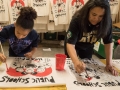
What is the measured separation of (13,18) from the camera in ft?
8.16

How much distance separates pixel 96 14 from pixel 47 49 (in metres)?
1.97

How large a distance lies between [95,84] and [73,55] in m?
0.23

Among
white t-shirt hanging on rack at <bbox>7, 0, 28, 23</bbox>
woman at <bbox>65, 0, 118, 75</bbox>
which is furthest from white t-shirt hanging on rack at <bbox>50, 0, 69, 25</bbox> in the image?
woman at <bbox>65, 0, 118, 75</bbox>

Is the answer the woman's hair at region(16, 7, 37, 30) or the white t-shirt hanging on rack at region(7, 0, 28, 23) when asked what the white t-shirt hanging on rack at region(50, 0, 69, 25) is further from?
the woman's hair at region(16, 7, 37, 30)

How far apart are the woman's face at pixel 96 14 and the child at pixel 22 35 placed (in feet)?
1.33

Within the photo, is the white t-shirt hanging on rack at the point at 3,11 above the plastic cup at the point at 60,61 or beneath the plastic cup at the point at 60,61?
above

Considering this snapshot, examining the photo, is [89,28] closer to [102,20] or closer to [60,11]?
[102,20]

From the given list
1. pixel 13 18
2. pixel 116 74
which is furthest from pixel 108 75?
pixel 13 18

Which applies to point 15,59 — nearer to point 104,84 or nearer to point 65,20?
point 104,84

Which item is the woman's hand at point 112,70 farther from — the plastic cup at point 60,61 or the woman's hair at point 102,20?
the plastic cup at point 60,61

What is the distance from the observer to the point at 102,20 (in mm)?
1076

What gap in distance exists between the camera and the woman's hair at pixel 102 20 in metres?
0.99

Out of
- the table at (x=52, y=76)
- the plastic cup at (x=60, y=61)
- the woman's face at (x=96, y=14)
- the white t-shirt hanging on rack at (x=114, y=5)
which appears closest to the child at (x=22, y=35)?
the table at (x=52, y=76)

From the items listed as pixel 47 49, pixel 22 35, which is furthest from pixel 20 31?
pixel 47 49
